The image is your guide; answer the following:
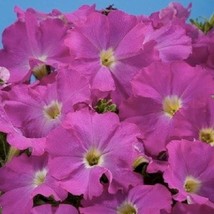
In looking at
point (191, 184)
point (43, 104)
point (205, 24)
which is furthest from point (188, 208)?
point (205, 24)

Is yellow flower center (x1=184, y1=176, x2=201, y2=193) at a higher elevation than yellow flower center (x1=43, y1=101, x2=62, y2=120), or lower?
lower

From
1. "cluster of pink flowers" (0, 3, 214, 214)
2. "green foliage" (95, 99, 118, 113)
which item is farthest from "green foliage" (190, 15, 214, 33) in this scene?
"green foliage" (95, 99, 118, 113)

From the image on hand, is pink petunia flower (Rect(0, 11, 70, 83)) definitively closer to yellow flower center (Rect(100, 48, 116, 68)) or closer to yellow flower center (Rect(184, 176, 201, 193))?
yellow flower center (Rect(100, 48, 116, 68))

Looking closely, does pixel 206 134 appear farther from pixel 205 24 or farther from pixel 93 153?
pixel 205 24

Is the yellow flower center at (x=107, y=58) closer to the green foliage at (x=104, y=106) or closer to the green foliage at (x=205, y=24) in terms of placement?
the green foliage at (x=104, y=106)

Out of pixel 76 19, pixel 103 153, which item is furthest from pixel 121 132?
pixel 76 19

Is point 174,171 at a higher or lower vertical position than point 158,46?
lower

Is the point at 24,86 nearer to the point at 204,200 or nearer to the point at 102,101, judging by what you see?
the point at 102,101
